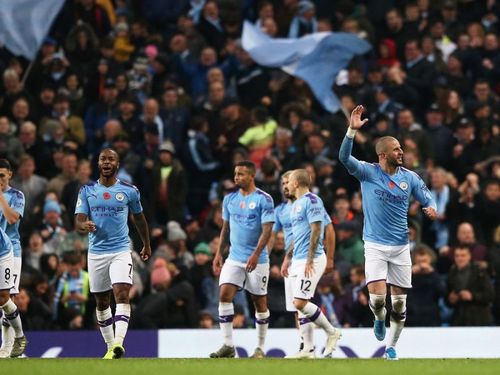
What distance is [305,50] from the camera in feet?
94.2

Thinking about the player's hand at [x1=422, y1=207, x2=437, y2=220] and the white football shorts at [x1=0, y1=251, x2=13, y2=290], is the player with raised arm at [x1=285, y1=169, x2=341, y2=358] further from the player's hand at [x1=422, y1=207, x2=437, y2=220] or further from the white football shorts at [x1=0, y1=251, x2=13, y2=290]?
the white football shorts at [x1=0, y1=251, x2=13, y2=290]

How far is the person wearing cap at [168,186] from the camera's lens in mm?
26266

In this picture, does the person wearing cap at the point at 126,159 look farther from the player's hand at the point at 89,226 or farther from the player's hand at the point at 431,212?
the player's hand at the point at 431,212

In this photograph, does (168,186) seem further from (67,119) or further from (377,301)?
(377,301)

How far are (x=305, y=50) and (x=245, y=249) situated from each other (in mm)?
8833

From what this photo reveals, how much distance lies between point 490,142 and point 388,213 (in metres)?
8.41

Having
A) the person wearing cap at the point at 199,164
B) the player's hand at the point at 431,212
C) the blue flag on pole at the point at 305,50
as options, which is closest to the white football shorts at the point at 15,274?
the player's hand at the point at 431,212

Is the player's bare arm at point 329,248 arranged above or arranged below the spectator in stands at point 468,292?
above

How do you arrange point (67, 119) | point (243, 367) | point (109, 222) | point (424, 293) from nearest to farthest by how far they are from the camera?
point (243, 367)
point (109, 222)
point (424, 293)
point (67, 119)

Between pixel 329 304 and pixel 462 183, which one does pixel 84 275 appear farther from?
pixel 462 183

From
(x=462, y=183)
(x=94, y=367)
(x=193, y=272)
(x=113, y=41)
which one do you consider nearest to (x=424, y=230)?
(x=462, y=183)

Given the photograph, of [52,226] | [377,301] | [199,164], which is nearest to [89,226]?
[377,301]

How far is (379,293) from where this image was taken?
18.6 meters

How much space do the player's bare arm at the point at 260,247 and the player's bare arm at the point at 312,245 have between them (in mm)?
829
